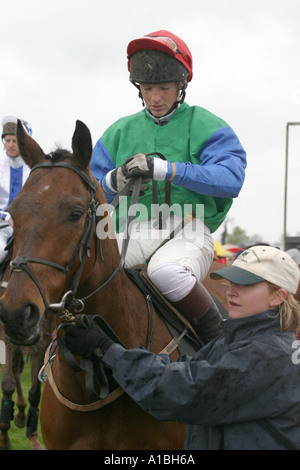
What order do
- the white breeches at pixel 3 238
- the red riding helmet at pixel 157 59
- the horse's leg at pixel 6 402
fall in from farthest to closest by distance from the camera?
the horse's leg at pixel 6 402 < the white breeches at pixel 3 238 < the red riding helmet at pixel 157 59

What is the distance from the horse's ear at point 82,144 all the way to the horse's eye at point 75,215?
299mm

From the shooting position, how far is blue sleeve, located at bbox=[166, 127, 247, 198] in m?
3.24

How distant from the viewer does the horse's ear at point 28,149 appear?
106 inches

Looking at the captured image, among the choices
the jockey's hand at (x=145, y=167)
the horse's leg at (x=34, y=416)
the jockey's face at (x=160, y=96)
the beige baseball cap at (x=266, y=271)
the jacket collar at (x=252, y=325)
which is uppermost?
the jockey's face at (x=160, y=96)

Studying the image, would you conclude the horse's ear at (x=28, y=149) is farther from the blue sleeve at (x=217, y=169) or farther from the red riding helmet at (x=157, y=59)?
the red riding helmet at (x=157, y=59)

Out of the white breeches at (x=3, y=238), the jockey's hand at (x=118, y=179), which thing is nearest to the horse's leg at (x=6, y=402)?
the white breeches at (x=3, y=238)

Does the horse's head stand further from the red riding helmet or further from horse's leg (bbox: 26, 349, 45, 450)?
horse's leg (bbox: 26, 349, 45, 450)

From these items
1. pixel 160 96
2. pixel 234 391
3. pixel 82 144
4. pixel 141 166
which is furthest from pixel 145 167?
pixel 234 391

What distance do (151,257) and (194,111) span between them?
1039mm

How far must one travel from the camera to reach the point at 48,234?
2350 mm

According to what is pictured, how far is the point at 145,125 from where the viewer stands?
375 centimetres

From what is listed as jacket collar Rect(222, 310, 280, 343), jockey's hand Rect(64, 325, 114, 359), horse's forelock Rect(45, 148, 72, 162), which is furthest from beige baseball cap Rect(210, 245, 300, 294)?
horse's forelock Rect(45, 148, 72, 162)

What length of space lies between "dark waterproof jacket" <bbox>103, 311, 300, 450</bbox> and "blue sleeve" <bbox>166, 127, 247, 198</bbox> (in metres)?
1.22

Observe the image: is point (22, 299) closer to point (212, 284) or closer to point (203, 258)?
point (203, 258)
